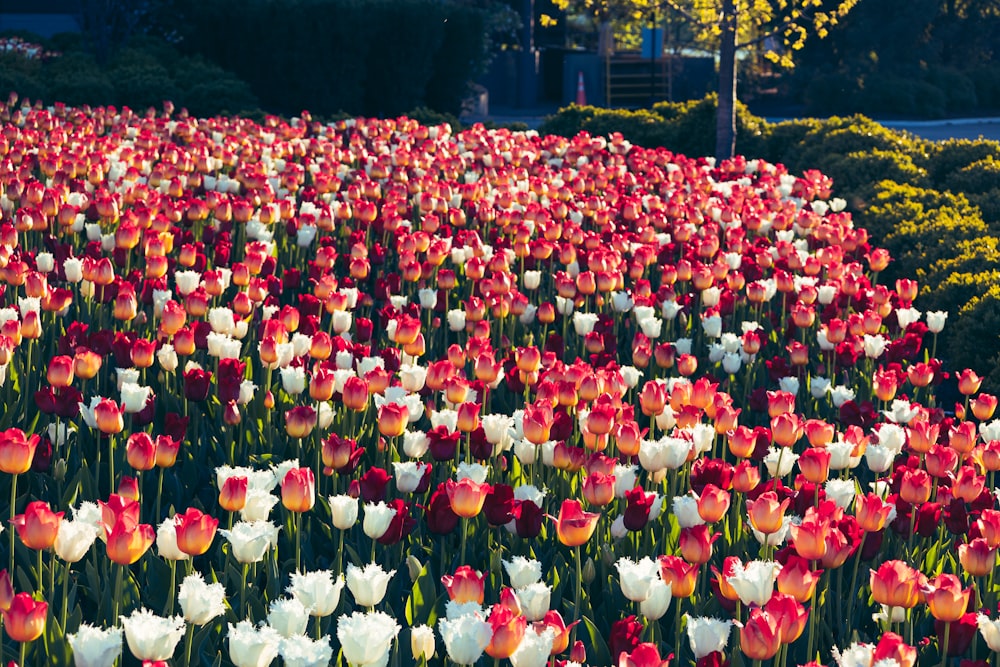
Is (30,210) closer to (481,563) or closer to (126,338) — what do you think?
(126,338)

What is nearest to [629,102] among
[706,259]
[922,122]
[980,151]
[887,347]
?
[922,122]

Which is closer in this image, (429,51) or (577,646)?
(577,646)

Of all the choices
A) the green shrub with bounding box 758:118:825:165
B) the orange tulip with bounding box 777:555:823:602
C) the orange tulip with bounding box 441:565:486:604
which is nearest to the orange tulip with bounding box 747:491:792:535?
the orange tulip with bounding box 777:555:823:602

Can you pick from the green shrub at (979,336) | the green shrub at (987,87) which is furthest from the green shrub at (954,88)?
the green shrub at (979,336)

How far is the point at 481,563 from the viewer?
3766 mm

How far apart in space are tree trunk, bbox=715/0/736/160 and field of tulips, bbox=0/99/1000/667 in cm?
571

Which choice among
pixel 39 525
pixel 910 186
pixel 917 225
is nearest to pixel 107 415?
pixel 39 525

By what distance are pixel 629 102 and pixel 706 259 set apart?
2340 centimetres

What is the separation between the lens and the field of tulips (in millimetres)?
2916

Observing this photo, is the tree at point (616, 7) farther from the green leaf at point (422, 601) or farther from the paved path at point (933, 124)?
the paved path at point (933, 124)

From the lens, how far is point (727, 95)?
13.4 metres

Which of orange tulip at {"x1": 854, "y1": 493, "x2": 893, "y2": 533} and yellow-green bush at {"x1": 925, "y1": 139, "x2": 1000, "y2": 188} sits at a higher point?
yellow-green bush at {"x1": 925, "y1": 139, "x2": 1000, "y2": 188}

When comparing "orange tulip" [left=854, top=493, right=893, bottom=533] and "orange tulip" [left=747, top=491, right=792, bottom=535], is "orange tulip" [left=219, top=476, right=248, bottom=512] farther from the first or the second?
"orange tulip" [left=854, top=493, right=893, bottom=533]

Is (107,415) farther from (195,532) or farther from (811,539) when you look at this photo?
(811,539)
